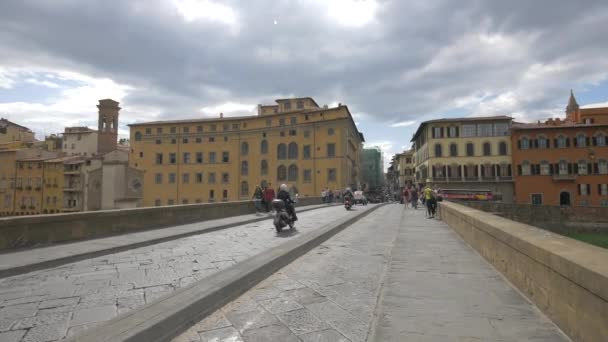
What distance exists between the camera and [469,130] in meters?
49.6

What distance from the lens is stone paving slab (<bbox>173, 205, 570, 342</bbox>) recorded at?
114 inches

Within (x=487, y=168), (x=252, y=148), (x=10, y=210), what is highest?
(x=252, y=148)

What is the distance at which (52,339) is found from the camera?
276 centimetres

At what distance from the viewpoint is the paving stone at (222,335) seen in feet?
9.43

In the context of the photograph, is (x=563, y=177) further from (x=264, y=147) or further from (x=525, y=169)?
(x=264, y=147)

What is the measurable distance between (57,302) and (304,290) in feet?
8.66

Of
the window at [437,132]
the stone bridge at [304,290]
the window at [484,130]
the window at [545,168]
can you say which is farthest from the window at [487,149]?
the stone bridge at [304,290]

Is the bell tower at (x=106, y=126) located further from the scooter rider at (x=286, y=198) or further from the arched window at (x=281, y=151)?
the scooter rider at (x=286, y=198)

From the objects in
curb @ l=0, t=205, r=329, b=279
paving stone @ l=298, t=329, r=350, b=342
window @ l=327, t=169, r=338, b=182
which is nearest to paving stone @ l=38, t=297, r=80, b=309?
curb @ l=0, t=205, r=329, b=279

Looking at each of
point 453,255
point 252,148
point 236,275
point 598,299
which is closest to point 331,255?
point 453,255

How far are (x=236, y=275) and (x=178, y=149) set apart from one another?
6107 cm

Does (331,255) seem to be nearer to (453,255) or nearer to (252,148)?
(453,255)

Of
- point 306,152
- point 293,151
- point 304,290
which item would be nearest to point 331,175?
point 306,152

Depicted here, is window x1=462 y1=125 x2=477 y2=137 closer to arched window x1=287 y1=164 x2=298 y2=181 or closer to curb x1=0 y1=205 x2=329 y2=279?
arched window x1=287 y1=164 x2=298 y2=181
